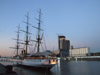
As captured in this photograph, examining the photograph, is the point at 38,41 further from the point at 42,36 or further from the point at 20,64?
the point at 20,64

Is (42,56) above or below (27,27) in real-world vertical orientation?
below

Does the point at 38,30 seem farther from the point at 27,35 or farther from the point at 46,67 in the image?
the point at 46,67

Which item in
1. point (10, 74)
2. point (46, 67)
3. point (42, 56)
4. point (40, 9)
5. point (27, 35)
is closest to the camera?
point (10, 74)

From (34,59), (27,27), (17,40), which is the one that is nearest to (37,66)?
(34,59)

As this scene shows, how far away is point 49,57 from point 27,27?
37250 millimetres

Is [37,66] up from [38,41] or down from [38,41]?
down

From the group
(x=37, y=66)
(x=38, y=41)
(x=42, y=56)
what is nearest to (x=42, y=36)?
(x=38, y=41)

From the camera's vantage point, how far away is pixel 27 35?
72.7 meters

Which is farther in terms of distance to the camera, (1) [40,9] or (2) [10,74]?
(1) [40,9]

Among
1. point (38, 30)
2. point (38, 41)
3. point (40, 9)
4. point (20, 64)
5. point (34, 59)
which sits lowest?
point (20, 64)

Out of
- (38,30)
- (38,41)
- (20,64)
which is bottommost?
(20,64)

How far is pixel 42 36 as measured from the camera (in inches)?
2216

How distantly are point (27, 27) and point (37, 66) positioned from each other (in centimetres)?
3611

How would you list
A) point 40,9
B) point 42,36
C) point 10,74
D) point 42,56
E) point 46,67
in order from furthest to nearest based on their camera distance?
point 40,9 → point 42,36 → point 42,56 → point 46,67 → point 10,74
